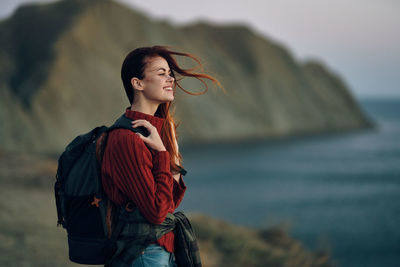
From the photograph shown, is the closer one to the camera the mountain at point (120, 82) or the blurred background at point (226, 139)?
the blurred background at point (226, 139)

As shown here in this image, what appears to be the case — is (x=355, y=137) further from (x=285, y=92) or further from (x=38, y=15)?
(x=38, y=15)

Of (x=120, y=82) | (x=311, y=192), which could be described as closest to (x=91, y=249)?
(x=311, y=192)

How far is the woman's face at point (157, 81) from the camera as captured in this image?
6.80 ft

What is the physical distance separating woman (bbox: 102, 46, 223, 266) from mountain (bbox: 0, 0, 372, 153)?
41.6 feet

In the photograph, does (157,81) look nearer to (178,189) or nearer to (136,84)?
(136,84)

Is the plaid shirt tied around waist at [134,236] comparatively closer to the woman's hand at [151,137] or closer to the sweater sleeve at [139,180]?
the sweater sleeve at [139,180]

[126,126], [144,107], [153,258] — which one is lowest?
[153,258]

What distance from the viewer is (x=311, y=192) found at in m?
22.1

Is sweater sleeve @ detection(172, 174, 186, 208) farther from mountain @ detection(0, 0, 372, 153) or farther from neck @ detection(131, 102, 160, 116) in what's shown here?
mountain @ detection(0, 0, 372, 153)

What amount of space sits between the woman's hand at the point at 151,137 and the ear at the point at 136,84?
0.67 ft

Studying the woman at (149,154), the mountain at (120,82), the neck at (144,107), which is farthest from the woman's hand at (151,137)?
the mountain at (120,82)

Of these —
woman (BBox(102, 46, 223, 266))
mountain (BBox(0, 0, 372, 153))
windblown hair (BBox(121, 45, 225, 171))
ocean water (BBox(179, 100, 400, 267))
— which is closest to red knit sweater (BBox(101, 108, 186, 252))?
woman (BBox(102, 46, 223, 266))

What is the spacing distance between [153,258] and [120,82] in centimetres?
3175

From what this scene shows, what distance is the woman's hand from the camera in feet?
6.20
